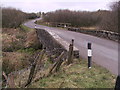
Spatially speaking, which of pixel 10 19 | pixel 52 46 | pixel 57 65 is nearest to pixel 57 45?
pixel 52 46

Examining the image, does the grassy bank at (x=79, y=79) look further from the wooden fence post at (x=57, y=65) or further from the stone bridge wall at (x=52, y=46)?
the stone bridge wall at (x=52, y=46)

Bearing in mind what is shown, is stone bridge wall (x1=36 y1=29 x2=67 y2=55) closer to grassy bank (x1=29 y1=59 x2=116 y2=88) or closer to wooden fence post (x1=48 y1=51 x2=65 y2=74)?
wooden fence post (x1=48 y1=51 x2=65 y2=74)

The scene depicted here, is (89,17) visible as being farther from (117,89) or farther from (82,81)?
(117,89)

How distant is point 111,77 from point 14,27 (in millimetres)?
31213

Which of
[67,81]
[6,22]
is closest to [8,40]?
[6,22]

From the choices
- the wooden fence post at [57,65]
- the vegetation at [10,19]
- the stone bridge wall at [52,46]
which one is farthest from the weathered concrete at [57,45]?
the vegetation at [10,19]

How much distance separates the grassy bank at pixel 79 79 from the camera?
19.0 ft

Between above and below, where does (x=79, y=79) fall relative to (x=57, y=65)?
below

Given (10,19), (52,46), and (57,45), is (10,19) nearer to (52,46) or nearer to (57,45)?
(52,46)

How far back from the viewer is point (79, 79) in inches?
247

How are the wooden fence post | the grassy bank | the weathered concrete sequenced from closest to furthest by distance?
the grassy bank
the wooden fence post
the weathered concrete

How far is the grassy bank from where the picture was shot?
578 centimetres

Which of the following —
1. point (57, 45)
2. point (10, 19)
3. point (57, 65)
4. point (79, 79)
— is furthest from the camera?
point (10, 19)

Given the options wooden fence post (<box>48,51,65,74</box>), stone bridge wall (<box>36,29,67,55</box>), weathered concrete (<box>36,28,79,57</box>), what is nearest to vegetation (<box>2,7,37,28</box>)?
stone bridge wall (<box>36,29,67,55</box>)
